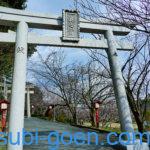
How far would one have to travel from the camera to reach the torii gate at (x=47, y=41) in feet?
24.2

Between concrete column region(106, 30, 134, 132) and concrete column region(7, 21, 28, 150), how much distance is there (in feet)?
8.61

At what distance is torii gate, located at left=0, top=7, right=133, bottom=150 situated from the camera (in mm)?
7387

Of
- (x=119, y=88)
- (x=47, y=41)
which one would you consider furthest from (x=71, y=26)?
(x=119, y=88)

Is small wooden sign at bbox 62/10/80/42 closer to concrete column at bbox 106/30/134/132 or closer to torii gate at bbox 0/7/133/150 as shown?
torii gate at bbox 0/7/133/150

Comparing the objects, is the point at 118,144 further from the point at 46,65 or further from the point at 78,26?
the point at 46,65

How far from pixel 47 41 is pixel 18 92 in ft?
5.64

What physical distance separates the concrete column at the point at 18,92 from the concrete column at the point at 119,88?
263cm

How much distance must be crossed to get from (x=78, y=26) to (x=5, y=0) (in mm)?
6929

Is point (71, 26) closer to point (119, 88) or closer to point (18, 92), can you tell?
point (119, 88)

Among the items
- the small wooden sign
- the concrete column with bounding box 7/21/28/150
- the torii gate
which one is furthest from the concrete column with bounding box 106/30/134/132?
the concrete column with bounding box 7/21/28/150

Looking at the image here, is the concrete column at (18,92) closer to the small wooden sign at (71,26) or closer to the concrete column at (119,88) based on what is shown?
the small wooden sign at (71,26)

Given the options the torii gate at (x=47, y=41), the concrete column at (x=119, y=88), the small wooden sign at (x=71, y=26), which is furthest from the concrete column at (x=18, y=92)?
the concrete column at (x=119, y=88)

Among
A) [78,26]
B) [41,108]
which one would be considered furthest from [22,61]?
[41,108]

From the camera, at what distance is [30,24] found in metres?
8.31
